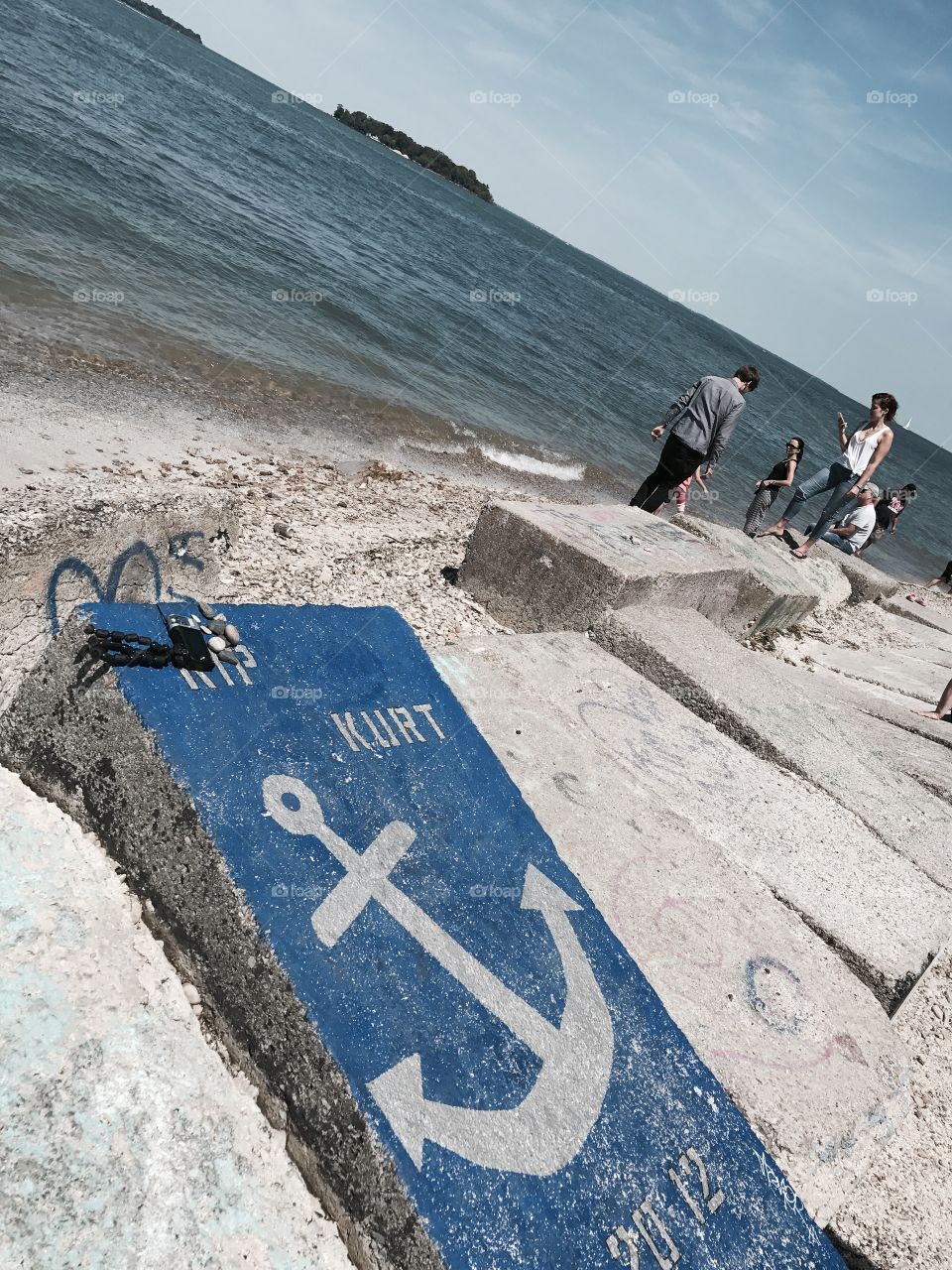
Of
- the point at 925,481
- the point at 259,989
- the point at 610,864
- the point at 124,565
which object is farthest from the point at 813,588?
the point at 925,481

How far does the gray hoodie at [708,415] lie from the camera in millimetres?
6434

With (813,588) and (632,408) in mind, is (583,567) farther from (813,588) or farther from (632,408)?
(632,408)

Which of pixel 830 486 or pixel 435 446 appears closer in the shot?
pixel 830 486

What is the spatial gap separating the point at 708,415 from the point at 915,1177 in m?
5.40

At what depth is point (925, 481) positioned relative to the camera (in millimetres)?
74188

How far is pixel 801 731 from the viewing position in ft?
13.8

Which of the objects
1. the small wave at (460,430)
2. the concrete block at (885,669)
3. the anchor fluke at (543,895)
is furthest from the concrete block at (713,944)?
the small wave at (460,430)

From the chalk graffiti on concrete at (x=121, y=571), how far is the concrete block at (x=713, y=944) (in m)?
1.42

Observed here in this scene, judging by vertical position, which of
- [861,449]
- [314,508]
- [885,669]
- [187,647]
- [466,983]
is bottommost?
[314,508]

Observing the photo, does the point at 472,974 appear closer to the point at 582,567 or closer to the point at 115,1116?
the point at 115,1116

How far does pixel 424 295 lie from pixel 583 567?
20229 millimetres

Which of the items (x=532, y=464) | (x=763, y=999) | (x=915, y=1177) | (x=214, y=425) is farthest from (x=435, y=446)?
(x=915, y=1177)

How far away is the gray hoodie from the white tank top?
2.42 metres

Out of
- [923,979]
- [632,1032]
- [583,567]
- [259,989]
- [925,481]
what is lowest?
[259,989]
